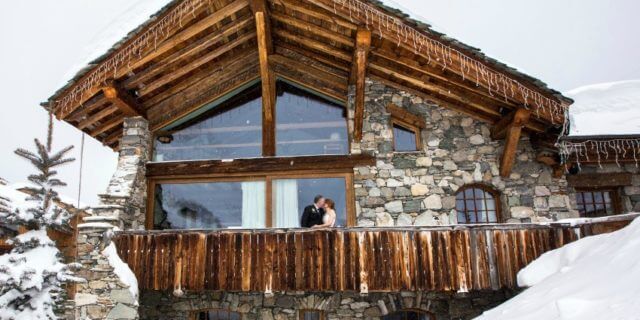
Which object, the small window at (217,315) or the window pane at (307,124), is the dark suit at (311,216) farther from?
the small window at (217,315)

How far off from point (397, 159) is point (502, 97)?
7.47 ft

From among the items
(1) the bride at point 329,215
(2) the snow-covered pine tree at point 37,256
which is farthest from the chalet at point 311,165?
(2) the snow-covered pine tree at point 37,256

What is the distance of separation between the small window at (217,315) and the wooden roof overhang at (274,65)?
4.05 metres

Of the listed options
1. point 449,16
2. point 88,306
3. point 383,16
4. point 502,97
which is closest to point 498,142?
point 502,97

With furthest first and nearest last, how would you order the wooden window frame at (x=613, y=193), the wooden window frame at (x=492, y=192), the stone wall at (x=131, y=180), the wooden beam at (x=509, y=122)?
the wooden window frame at (x=613, y=193), the wooden window frame at (x=492, y=192), the stone wall at (x=131, y=180), the wooden beam at (x=509, y=122)

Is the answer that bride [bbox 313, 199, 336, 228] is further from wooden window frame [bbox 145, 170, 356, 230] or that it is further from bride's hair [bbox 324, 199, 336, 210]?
wooden window frame [bbox 145, 170, 356, 230]

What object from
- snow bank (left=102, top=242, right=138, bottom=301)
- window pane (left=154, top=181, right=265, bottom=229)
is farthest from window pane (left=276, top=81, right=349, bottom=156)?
snow bank (left=102, top=242, right=138, bottom=301)

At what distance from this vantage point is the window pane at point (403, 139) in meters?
10.4

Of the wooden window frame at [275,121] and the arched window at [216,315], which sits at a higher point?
the wooden window frame at [275,121]

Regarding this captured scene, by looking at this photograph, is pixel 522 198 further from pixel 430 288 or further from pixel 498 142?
pixel 430 288

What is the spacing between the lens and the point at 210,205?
34.1ft

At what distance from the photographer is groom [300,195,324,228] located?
963 cm

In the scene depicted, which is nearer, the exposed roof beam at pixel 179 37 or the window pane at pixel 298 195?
the exposed roof beam at pixel 179 37

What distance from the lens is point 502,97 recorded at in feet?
31.2
